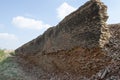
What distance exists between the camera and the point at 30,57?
33.0 feet

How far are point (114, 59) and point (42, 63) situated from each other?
3.48 meters

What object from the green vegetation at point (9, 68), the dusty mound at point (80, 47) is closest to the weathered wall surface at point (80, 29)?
the dusty mound at point (80, 47)

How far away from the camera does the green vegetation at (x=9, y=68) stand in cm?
862

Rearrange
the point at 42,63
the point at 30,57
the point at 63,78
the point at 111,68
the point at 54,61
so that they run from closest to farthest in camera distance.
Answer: the point at 111,68 → the point at 63,78 → the point at 54,61 → the point at 42,63 → the point at 30,57

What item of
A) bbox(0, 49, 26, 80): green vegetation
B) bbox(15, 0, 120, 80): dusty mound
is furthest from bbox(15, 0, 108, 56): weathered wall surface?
bbox(0, 49, 26, 80): green vegetation

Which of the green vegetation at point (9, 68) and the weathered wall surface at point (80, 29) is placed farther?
the green vegetation at point (9, 68)

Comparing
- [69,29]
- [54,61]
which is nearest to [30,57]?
[54,61]

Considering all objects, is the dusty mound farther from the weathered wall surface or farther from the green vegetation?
the green vegetation

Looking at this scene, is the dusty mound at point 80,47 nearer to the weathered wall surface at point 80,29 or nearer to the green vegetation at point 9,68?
the weathered wall surface at point 80,29

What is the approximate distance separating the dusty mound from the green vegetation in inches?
19.2

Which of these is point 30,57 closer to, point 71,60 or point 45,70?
point 45,70

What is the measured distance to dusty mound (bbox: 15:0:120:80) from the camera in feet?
20.5

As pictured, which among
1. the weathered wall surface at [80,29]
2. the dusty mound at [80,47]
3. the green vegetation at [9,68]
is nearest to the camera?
the dusty mound at [80,47]

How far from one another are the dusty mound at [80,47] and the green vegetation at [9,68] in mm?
488
